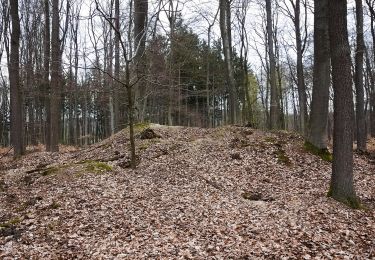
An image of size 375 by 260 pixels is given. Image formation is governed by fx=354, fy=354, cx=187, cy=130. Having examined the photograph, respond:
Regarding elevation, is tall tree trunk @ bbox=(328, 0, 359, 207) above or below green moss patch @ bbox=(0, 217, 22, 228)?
above

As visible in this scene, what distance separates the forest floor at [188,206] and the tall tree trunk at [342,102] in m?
0.50

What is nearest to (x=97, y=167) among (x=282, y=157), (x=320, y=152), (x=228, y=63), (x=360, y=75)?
(x=282, y=157)

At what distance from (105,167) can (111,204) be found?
2732 mm

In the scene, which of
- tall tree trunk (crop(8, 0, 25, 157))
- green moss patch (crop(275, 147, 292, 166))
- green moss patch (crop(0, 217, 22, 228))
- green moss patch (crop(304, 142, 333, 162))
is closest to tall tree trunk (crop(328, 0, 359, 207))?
green moss patch (crop(275, 147, 292, 166))

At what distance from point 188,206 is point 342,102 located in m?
4.13

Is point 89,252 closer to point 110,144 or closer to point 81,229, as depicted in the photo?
point 81,229

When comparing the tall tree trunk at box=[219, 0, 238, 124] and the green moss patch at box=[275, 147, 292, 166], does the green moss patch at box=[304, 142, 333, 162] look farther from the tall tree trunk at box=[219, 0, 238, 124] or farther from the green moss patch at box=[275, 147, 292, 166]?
the tall tree trunk at box=[219, 0, 238, 124]

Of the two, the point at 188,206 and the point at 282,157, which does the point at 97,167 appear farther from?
the point at 282,157

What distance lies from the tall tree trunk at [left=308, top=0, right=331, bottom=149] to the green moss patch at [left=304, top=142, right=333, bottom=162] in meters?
0.45

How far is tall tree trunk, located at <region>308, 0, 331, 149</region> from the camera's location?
36.8ft

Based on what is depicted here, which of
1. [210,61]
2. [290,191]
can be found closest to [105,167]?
[290,191]

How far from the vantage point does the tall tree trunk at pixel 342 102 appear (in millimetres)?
7793

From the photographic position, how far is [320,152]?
11.5 metres

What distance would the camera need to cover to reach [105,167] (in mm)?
10156
